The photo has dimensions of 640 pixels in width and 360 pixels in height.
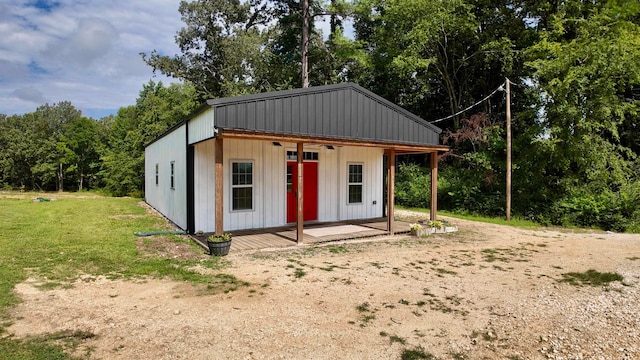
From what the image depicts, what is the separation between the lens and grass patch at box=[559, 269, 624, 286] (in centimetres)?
584

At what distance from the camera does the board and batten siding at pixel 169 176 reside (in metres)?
9.73

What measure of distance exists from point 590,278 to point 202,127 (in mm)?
8049

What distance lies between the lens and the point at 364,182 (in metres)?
11.9

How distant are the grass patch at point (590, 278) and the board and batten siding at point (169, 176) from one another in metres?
8.56

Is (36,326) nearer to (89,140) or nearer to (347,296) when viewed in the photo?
(347,296)

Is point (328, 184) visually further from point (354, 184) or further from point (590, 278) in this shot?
point (590, 278)

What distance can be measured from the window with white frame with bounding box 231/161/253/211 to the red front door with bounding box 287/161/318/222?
1244 mm

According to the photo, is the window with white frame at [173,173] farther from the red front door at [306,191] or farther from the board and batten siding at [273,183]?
the red front door at [306,191]

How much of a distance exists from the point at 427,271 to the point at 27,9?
40.4 ft

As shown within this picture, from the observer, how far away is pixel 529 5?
16.9 m

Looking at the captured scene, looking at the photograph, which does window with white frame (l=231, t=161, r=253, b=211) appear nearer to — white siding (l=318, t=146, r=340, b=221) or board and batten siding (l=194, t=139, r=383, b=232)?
board and batten siding (l=194, t=139, r=383, b=232)

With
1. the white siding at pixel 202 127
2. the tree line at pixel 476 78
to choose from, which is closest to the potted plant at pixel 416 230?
the white siding at pixel 202 127

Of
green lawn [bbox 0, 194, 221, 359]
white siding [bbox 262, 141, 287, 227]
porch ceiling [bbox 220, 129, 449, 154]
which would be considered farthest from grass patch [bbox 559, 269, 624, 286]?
white siding [bbox 262, 141, 287, 227]

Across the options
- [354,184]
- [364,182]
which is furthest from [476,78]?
[354,184]
